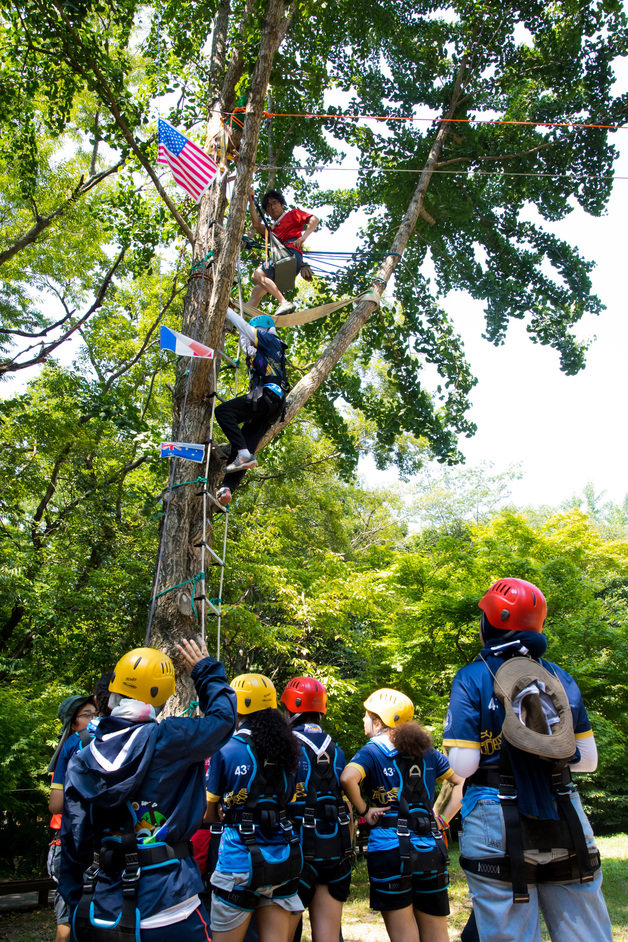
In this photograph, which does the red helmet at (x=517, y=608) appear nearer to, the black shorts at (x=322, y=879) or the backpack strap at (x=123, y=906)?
the backpack strap at (x=123, y=906)

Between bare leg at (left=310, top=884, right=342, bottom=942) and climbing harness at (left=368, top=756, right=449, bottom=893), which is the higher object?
climbing harness at (left=368, top=756, right=449, bottom=893)

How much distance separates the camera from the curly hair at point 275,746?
11.4 ft

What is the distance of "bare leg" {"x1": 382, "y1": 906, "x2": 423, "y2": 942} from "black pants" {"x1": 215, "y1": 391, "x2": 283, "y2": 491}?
9.91ft

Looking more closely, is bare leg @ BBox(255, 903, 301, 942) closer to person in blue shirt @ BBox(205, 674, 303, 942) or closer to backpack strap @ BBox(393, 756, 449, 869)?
person in blue shirt @ BBox(205, 674, 303, 942)

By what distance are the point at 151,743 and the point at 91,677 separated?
9399mm

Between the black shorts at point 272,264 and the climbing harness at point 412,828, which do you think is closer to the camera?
A: the climbing harness at point 412,828

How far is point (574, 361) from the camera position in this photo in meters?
8.55

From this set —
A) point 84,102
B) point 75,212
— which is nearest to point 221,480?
point 75,212

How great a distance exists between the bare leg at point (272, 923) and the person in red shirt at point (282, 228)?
16.1ft

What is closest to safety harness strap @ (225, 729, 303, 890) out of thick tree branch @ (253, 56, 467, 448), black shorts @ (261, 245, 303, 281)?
thick tree branch @ (253, 56, 467, 448)

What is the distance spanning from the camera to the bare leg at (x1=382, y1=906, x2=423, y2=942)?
146 inches

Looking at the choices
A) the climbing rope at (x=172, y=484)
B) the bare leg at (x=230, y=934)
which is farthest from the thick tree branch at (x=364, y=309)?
the bare leg at (x=230, y=934)

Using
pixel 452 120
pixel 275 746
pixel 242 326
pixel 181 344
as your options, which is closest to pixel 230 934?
pixel 275 746

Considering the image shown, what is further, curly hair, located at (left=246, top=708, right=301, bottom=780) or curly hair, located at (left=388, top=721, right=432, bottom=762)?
curly hair, located at (left=388, top=721, right=432, bottom=762)
